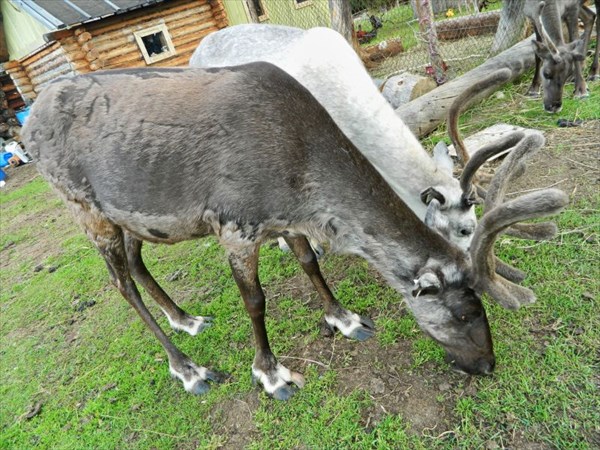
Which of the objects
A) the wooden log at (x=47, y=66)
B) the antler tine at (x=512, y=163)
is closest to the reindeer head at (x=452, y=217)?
the antler tine at (x=512, y=163)

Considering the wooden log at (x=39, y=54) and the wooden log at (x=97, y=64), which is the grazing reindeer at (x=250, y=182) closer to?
the wooden log at (x=97, y=64)

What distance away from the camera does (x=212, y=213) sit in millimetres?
2555

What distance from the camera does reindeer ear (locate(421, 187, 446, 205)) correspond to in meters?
2.79

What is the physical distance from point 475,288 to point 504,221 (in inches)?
19.0

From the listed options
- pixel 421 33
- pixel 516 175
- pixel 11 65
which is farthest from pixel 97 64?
pixel 516 175

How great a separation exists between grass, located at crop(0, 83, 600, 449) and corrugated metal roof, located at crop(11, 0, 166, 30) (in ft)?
33.7

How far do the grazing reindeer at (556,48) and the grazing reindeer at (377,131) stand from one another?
284 cm

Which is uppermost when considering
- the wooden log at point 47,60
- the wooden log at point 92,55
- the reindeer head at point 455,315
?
the wooden log at point 47,60

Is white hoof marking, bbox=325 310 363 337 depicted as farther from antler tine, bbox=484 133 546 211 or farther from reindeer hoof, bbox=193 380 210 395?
antler tine, bbox=484 133 546 211

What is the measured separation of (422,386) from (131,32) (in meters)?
14.2

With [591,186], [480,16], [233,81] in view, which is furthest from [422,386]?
[480,16]

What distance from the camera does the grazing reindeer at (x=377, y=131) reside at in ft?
9.45

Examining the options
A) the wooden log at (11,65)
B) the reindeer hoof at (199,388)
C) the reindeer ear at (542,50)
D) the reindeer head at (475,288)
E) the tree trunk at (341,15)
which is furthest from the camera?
the wooden log at (11,65)

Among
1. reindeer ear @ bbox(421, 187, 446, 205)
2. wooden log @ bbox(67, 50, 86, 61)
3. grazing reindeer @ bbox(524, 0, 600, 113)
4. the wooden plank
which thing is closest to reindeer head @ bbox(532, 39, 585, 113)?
grazing reindeer @ bbox(524, 0, 600, 113)
